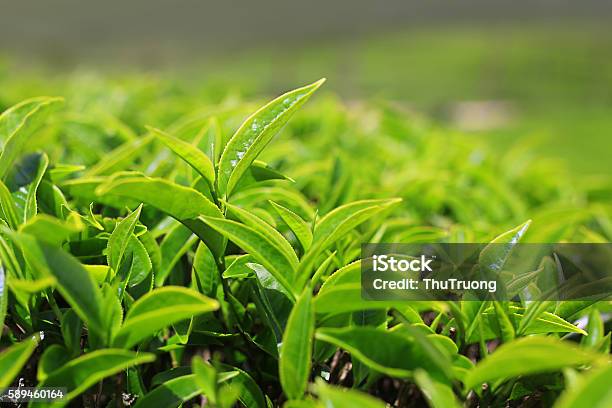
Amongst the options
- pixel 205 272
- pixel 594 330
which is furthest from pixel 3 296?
pixel 594 330

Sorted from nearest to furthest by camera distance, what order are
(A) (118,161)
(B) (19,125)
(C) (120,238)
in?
(C) (120,238)
(B) (19,125)
(A) (118,161)

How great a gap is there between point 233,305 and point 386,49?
29.6 meters

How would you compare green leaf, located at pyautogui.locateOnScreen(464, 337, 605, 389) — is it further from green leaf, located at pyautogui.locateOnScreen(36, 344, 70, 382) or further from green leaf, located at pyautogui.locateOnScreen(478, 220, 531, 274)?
green leaf, located at pyautogui.locateOnScreen(36, 344, 70, 382)

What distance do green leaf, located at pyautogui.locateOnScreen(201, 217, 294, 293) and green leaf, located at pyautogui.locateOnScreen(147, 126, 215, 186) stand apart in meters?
0.17

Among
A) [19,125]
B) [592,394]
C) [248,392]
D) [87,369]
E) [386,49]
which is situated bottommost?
[248,392]

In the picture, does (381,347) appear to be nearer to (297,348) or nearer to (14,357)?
(297,348)

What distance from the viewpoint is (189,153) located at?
1107 millimetres

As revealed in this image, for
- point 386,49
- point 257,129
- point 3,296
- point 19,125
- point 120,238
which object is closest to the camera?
point 3,296

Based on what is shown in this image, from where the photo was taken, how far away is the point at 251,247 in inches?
40.0

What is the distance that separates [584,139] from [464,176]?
13880mm

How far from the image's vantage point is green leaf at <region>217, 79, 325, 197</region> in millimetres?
1116

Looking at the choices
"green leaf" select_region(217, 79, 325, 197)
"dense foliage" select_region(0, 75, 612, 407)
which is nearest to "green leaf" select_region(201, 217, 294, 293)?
"dense foliage" select_region(0, 75, 612, 407)

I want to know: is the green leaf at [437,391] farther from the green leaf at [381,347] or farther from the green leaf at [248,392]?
the green leaf at [248,392]

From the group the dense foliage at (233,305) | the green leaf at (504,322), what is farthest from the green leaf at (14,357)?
the green leaf at (504,322)
